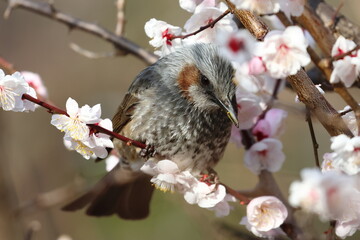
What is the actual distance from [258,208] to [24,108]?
97 cm

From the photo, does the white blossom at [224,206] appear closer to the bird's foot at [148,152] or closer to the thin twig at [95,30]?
the bird's foot at [148,152]

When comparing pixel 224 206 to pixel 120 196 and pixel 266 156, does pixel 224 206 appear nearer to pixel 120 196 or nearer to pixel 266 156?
pixel 266 156

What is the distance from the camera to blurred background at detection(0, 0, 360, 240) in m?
4.45

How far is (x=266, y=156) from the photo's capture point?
2.70 m

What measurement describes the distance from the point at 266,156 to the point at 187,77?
23.2 inches

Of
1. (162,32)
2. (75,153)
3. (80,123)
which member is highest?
(162,32)

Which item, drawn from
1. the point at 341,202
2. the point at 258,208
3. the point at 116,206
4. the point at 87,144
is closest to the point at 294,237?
the point at 258,208

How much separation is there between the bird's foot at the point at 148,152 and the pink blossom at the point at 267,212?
2.36ft

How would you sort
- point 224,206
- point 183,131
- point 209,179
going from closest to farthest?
point 224,206, point 209,179, point 183,131

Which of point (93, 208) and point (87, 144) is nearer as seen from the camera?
point (87, 144)

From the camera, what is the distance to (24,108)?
79.3 inches

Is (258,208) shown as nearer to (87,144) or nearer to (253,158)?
(253,158)

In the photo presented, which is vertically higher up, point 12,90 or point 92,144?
point 12,90

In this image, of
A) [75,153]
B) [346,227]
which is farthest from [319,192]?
[75,153]
